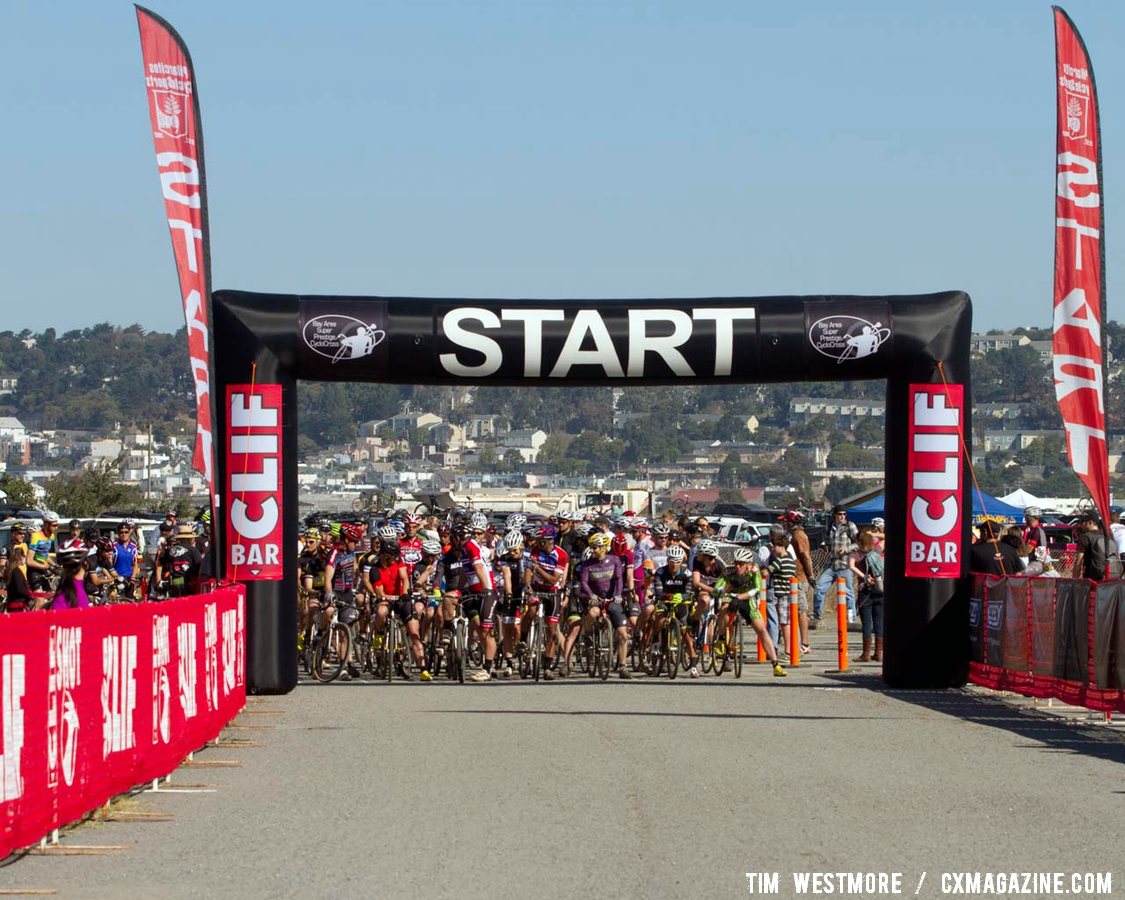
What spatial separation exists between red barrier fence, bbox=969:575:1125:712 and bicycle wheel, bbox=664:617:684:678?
3.15 meters

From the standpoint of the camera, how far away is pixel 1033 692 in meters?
15.5

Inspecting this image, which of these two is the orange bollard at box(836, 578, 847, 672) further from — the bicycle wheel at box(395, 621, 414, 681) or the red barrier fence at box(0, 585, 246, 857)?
the red barrier fence at box(0, 585, 246, 857)

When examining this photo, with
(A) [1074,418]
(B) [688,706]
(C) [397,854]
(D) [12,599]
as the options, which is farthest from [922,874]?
(D) [12,599]

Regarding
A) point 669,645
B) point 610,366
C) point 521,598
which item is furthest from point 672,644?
point 610,366

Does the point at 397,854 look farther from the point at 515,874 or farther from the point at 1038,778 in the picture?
the point at 1038,778

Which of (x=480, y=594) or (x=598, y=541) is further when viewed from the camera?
(x=598, y=541)

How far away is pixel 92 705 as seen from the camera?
932cm

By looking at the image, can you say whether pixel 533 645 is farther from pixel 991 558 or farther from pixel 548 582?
pixel 991 558

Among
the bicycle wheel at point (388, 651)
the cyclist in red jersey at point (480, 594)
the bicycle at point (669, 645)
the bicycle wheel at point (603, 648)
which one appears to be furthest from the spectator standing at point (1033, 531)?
the bicycle wheel at point (388, 651)

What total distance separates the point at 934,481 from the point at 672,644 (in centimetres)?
374

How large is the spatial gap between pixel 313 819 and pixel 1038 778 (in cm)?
449

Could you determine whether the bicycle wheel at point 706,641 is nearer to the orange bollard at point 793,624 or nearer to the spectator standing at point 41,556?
the orange bollard at point 793,624

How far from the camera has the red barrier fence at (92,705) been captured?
322 inches

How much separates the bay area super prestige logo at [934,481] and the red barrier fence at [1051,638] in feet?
1.76
